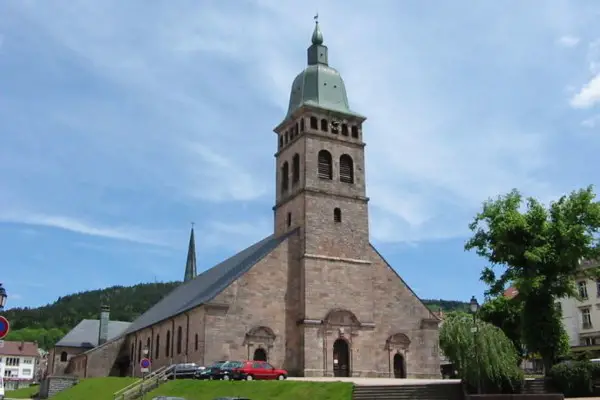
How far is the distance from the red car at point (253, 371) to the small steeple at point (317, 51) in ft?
85.6

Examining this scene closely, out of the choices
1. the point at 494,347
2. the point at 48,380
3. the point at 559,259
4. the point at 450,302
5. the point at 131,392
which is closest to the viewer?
the point at 494,347

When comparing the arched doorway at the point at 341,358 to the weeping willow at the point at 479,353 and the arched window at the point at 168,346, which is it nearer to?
the arched window at the point at 168,346

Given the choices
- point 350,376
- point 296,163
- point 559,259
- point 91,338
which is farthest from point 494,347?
point 91,338

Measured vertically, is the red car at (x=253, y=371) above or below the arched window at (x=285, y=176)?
below

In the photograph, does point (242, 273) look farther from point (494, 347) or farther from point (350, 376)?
point (494, 347)

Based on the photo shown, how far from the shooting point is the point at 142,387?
1448 inches

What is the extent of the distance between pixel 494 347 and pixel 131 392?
70.9 ft

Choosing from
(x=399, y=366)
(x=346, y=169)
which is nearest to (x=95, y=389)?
(x=399, y=366)

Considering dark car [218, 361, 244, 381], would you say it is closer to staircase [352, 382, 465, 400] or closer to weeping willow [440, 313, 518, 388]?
staircase [352, 382, 465, 400]

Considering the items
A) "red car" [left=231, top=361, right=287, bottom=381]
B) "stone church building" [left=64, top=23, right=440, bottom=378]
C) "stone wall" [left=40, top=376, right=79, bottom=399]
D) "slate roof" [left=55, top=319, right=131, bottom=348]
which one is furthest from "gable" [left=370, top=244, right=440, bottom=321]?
"slate roof" [left=55, top=319, right=131, bottom=348]

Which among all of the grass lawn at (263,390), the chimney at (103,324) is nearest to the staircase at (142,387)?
the grass lawn at (263,390)

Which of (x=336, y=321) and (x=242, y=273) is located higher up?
(x=242, y=273)

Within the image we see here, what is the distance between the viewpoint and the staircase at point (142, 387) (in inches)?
1449

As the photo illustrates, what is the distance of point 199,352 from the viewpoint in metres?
40.7
